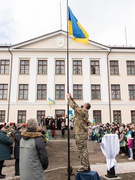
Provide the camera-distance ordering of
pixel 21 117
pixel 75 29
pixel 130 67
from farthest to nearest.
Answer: pixel 130 67
pixel 21 117
pixel 75 29

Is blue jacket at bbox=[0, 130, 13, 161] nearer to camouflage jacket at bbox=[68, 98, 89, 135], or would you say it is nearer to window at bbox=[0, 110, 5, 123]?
camouflage jacket at bbox=[68, 98, 89, 135]

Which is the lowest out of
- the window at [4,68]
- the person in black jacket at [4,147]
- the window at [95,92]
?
the person in black jacket at [4,147]

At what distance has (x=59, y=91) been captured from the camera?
83.5 ft

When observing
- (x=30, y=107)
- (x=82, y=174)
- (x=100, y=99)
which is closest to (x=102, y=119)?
(x=100, y=99)

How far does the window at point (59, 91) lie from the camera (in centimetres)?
2531

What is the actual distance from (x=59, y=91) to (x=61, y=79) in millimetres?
1669

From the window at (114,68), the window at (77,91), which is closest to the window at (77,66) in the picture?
the window at (77,91)

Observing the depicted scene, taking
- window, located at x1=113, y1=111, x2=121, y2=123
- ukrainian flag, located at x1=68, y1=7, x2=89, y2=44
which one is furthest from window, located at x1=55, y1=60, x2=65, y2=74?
ukrainian flag, located at x1=68, y1=7, x2=89, y2=44

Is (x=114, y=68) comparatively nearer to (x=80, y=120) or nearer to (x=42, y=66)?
(x=42, y=66)

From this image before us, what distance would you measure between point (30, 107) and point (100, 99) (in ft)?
30.7

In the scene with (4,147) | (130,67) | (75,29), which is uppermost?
(130,67)

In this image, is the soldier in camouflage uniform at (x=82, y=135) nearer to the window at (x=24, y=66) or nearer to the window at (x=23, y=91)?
the window at (x=23, y=91)

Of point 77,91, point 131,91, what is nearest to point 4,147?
point 77,91

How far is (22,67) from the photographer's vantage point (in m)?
25.7
